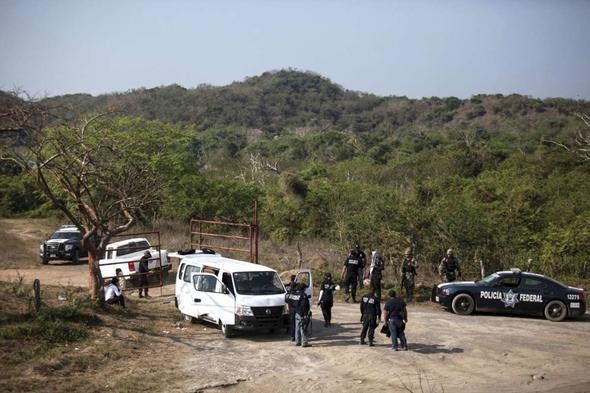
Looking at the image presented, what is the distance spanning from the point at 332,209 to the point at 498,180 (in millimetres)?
11115

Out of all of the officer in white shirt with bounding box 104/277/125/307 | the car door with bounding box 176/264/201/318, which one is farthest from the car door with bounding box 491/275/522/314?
the officer in white shirt with bounding box 104/277/125/307

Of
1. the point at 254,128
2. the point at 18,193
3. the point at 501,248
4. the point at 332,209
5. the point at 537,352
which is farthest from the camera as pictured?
the point at 254,128

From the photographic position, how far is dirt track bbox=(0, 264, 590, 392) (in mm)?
12898

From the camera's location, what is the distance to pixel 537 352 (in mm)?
15422

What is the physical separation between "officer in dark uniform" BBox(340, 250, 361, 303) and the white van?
393cm

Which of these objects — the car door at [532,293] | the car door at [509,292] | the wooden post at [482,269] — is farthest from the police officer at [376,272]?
the wooden post at [482,269]

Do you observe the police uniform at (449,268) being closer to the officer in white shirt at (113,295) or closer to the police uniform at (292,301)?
the police uniform at (292,301)

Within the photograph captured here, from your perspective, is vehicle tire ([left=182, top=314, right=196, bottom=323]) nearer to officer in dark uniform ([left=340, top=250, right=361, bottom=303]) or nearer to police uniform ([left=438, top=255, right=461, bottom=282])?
officer in dark uniform ([left=340, top=250, right=361, bottom=303])

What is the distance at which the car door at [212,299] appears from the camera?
54.1 ft

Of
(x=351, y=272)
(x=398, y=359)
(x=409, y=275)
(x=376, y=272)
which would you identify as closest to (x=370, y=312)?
(x=398, y=359)

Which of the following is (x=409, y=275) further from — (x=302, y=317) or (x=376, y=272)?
(x=302, y=317)

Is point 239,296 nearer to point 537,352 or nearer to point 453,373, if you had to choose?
point 453,373

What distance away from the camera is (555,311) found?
1908 cm

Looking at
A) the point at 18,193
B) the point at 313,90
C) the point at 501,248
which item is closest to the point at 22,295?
the point at 501,248
